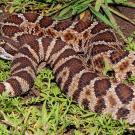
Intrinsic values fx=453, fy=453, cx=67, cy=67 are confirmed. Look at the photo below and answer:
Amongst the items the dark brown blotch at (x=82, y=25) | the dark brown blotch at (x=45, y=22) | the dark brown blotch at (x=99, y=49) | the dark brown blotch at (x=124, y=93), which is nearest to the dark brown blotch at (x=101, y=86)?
the dark brown blotch at (x=124, y=93)

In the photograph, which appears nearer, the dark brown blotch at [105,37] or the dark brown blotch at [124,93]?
the dark brown blotch at [124,93]

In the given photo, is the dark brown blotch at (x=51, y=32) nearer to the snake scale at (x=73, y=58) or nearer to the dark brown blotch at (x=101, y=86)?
the snake scale at (x=73, y=58)

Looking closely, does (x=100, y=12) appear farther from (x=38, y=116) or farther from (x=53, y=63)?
(x=38, y=116)

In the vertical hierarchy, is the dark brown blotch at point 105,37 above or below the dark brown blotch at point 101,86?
above

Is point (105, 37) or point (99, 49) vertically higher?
point (105, 37)

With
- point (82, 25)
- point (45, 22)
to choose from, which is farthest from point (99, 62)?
point (45, 22)

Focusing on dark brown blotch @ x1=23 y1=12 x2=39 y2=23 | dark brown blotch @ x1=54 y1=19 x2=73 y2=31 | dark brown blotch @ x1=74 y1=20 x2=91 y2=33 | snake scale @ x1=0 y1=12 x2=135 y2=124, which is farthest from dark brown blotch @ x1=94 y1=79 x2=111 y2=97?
dark brown blotch @ x1=23 y1=12 x2=39 y2=23

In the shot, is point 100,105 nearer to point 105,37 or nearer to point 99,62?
point 99,62
